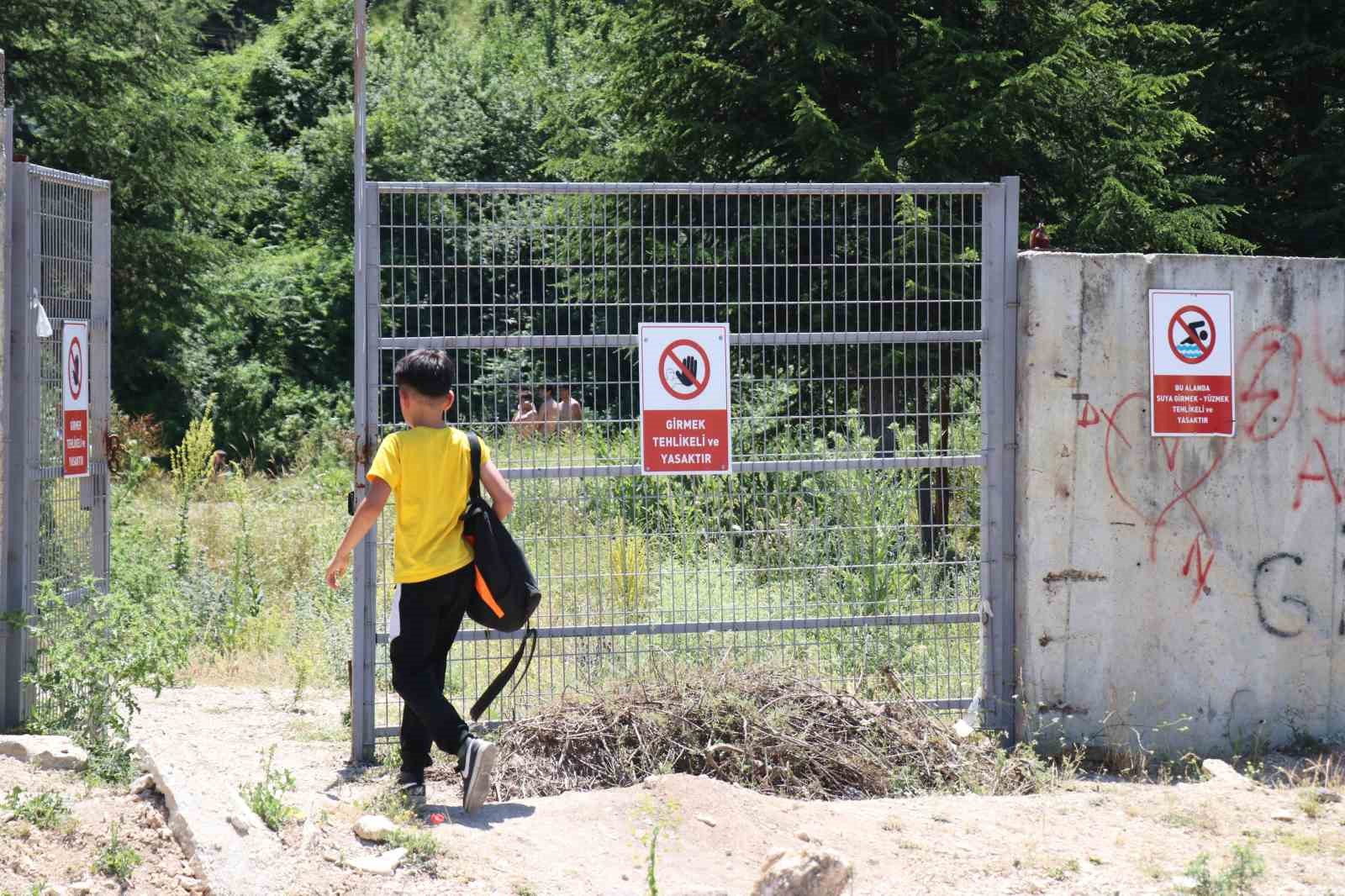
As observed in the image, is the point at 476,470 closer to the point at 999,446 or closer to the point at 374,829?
the point at 374,829

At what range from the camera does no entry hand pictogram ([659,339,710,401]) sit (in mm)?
6129

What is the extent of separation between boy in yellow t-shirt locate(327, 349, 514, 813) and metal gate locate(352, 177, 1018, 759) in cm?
67

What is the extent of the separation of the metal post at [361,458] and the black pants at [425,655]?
2.27 ft

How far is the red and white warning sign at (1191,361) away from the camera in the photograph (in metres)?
6.47

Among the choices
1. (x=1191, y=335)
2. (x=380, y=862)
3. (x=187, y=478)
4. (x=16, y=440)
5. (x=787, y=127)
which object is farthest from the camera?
(x=787, y=127)

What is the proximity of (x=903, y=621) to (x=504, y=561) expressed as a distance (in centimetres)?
224

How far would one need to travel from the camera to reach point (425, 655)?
17.5 feet

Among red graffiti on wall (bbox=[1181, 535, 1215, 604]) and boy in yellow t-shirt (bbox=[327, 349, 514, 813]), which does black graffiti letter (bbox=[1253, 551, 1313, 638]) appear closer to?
red graffiti on wall (bbox=[1181, 535, 1215, 604])

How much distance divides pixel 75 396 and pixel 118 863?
9.47 feet

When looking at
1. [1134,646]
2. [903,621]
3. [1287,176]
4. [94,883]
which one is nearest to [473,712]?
[94,883]

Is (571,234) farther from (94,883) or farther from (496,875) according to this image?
(94,883)

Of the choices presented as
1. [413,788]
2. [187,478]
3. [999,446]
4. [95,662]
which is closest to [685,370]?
[999,446]

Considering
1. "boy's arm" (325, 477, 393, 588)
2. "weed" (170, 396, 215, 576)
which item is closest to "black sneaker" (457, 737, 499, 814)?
"boy's arm" (325, 477, 393, 588)

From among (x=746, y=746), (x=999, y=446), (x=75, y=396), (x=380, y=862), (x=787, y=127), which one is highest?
(x=787, y=127)
